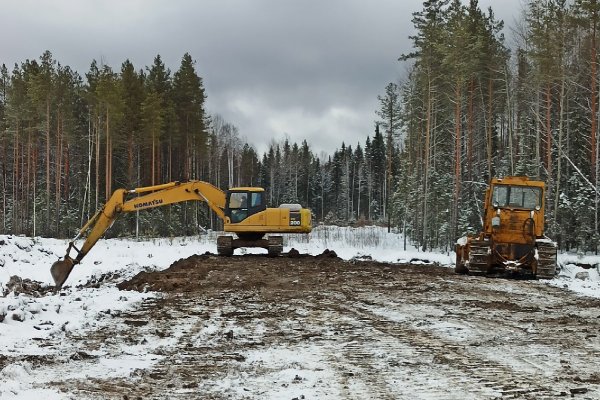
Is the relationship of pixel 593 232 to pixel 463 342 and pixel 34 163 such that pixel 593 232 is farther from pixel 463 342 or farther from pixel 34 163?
pixel 34 163

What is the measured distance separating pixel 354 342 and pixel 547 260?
11.1 metres

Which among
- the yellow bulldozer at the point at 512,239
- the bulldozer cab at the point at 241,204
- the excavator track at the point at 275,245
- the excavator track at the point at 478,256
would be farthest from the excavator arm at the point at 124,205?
the excavator track at the point at 478,256

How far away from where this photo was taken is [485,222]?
1791 centimetres

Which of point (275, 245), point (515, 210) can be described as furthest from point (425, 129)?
point (515, 210)

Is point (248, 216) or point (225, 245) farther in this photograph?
point (225, 245)

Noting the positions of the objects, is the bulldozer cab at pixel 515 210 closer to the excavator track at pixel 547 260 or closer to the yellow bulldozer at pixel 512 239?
the yellow bulldozer at pixel 512 239

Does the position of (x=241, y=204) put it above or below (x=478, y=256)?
above

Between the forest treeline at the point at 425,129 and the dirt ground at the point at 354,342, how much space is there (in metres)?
16.4

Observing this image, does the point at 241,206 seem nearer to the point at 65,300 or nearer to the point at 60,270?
the point at 60,270

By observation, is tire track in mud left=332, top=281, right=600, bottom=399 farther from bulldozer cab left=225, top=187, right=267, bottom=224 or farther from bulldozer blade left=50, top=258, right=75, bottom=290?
bulldozer cab left=225, top=187, right=267, bottom=224

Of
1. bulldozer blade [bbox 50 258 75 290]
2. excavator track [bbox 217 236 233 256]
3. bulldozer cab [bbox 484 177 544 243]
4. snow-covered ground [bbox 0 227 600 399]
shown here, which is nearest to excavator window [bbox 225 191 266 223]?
excavator track [bbox 217 236 233 256]

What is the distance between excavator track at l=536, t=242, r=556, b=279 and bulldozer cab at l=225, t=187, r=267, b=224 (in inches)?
428

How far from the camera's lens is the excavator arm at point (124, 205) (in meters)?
14.5

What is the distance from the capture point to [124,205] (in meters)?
17.4
